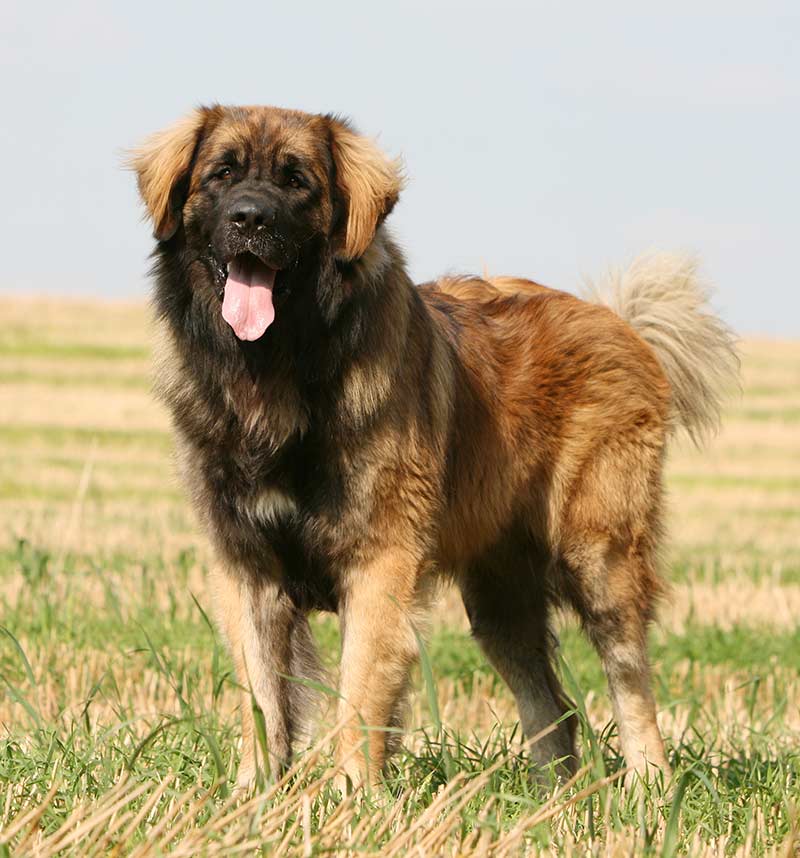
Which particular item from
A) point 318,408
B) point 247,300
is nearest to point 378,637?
point 318,408

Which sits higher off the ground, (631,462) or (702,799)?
(631,462)

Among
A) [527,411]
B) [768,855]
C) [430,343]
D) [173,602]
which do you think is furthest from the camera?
[173,602]

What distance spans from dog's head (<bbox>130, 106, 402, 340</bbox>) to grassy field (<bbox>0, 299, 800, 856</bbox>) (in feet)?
1.73

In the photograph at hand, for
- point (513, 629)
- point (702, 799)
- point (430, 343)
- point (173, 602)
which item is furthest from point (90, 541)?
point (702, 799)

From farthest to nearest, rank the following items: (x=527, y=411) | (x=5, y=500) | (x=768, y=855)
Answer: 1. (x=5, y=500)
2. (x=527, y=411)
3. (x=768, y=855)

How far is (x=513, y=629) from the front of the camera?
5629 millimetres

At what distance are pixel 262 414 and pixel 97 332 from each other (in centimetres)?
2692

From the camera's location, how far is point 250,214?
4.04 m

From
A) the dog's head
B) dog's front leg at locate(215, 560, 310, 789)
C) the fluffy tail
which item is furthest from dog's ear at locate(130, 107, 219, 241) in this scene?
the fluffy tail

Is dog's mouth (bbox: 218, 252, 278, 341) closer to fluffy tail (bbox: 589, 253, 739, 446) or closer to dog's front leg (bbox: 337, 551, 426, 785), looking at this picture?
dog's front leg (bbox: 337, 551, 426, 785)

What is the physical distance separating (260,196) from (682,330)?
253cm

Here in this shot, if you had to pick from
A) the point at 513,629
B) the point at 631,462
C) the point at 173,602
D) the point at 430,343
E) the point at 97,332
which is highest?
the point at 430,343

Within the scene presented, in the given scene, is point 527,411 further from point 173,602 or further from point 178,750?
point 173,602

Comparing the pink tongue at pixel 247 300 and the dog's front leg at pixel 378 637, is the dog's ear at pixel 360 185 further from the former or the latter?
the dog's front leg at pixel 378 637
